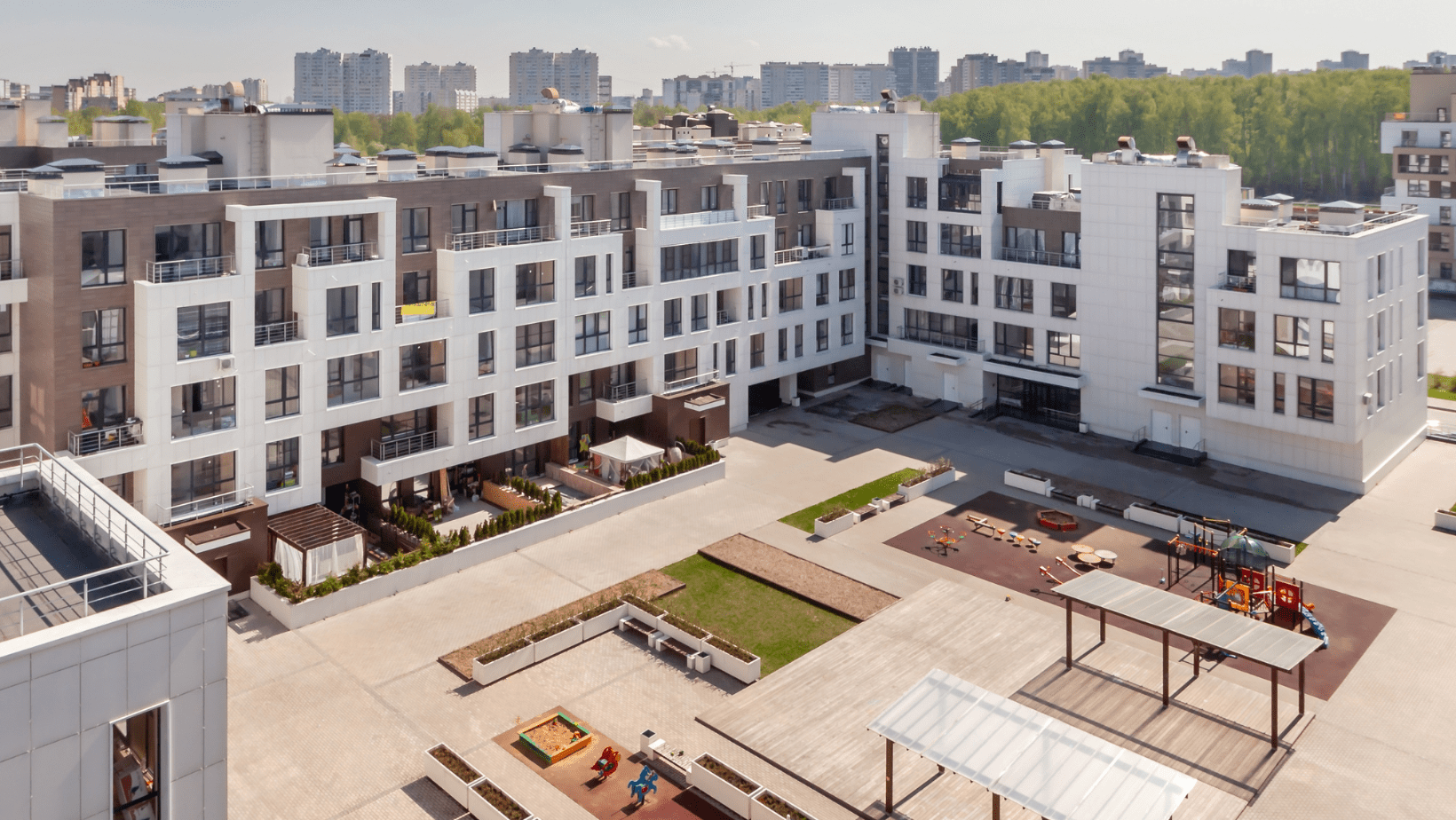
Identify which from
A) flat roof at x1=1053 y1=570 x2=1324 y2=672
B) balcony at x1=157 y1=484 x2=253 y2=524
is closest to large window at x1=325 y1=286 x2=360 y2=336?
balcony at x1=157 y1=484 x2=253 y2=524

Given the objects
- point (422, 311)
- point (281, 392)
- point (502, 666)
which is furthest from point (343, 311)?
point (502, 666)

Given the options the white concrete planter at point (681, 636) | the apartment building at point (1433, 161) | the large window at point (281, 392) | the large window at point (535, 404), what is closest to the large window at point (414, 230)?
the large window at point (281, 392)

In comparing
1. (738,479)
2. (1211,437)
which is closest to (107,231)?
(738,479)

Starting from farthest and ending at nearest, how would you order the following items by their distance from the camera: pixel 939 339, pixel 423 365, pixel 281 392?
pixel 939 339
pixel 423 365
pixel 281 392

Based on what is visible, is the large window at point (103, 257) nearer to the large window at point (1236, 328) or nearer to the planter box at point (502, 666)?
the planter box at point (502, 666)

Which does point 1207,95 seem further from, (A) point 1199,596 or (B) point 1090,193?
(A) point 1199,596

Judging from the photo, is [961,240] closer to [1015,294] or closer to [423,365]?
[1015,294]

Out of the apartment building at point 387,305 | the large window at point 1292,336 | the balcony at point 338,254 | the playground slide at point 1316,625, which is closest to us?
the playground slide at point 1316,625
